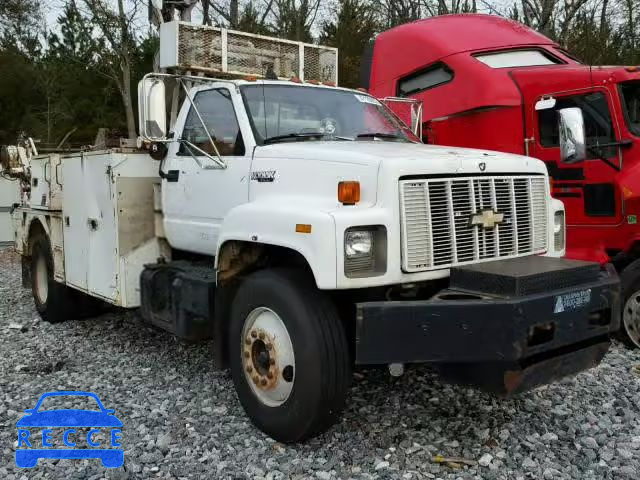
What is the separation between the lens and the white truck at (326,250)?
11.4 ft

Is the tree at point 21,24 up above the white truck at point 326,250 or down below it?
above

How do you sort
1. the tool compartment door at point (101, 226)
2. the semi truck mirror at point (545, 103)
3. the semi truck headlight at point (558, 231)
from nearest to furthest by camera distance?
the semi truck headlight at point (558, 231) < the tool compartment door at point (101, 226) < the semi truck mirror at point (545, 103)

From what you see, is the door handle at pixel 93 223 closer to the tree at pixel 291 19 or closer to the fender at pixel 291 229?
the fender at pixel 291 229

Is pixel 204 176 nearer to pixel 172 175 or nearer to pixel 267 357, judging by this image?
pixel 172 175

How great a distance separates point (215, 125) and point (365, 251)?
6.43 ft

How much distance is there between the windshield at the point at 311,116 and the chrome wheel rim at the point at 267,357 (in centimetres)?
130

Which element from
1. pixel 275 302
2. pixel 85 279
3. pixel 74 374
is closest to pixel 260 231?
pixel 275 302

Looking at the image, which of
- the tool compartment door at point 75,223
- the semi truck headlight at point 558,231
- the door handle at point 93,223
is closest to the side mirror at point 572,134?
the semi truck headlight at point 558,231

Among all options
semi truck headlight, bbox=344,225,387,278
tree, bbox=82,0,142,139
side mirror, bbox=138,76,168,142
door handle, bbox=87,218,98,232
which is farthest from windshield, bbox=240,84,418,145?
tree, bbox=82,0,142,139

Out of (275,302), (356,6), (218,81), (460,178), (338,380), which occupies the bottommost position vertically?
(338,380)

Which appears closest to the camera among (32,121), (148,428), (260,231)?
(260,231)

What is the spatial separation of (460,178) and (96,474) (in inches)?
107

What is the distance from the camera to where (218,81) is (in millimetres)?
4988

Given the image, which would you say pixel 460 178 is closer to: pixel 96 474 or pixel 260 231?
pixel 260 231
